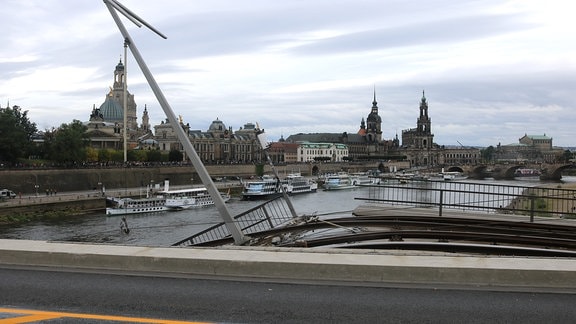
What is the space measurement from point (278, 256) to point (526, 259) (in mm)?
2728

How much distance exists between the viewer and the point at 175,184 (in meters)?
85.8

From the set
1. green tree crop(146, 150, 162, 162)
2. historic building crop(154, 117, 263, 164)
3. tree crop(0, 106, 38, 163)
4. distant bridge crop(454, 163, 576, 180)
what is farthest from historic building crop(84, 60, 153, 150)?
distant bridge crop(454, 163, 576, 180)

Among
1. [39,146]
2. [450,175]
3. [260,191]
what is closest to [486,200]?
[260,191]

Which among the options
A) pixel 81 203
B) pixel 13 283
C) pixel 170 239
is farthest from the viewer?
pixel 81 203

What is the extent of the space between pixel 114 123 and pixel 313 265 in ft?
430

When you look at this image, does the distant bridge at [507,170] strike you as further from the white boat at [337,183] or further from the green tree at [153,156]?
the green tree at [153,156]

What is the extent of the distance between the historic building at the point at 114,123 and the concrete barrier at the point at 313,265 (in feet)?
346

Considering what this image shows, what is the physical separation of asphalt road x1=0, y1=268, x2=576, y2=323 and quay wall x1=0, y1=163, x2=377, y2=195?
200 ft

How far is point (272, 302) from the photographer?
198 inches

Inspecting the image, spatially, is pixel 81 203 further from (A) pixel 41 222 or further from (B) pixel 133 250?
(B) pixel 133 250

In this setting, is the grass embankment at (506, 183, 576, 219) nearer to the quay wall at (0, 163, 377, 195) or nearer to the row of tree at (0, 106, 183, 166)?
the quay wall at (0, 163, 377, 195)

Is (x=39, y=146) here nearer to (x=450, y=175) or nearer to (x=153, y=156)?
(x=153, y=156)

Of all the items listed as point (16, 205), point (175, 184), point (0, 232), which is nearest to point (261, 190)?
point (175, 184)

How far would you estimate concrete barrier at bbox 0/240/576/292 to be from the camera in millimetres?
5418
